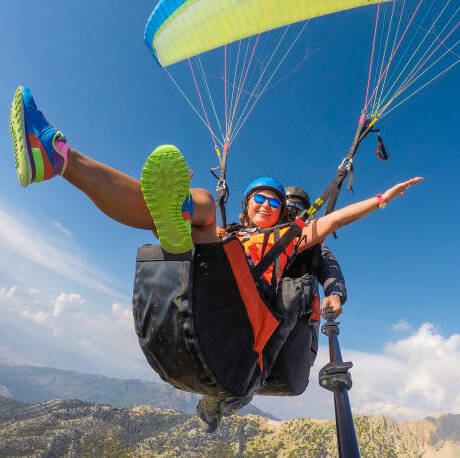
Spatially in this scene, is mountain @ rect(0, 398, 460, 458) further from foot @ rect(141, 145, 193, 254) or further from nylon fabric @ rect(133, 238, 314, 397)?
foot @ rect(141, 145, 193, 254)

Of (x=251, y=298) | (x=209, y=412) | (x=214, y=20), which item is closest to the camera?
(x=251, y=298)

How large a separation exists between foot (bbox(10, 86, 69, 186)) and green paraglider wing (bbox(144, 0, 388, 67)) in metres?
6.29

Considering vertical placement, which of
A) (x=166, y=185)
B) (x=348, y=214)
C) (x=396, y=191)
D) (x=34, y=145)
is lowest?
(x=166, y=185)

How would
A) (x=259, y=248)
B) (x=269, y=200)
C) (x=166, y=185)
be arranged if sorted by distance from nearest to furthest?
(x=166, y=185) → (x=259, y=248) → (x=269, y=200)

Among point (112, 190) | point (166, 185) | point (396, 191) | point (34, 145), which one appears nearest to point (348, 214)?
point (396, 191)

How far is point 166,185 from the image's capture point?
1.74m

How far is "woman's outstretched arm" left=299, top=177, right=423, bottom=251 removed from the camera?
10.3ft

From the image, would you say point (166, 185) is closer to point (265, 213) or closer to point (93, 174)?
point (93, 174)

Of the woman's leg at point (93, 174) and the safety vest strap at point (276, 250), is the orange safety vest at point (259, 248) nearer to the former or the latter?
the safety vest strap at point (276, 250)

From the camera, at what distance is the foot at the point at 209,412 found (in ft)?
11.6

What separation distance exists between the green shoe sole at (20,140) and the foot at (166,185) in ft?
2.22

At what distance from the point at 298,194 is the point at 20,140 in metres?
3.86

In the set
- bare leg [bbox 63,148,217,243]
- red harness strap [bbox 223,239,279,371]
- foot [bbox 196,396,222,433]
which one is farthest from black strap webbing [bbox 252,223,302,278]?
foot [bbox 196,396,222,433]

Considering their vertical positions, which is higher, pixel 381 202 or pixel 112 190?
pixel 381 202
